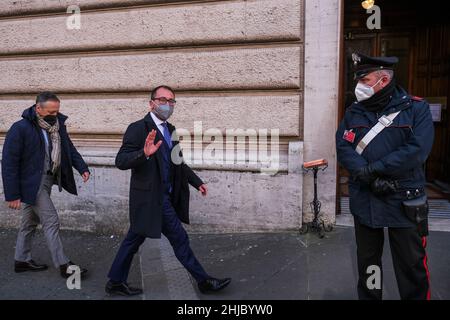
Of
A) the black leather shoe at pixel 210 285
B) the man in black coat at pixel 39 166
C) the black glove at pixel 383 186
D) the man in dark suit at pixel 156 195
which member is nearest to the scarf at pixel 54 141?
the man in black coat at pixel 39 166

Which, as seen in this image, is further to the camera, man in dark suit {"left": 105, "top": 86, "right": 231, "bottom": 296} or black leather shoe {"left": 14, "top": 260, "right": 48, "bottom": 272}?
black leather shoe {"left": 14, "top": 260, "right": 48, "bottom": 272}

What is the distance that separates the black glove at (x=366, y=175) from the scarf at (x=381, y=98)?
436 mm

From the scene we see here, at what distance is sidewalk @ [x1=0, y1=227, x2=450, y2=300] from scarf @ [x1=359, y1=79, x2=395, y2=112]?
1.60 metres

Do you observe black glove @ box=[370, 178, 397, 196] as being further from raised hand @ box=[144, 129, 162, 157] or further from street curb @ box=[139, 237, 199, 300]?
street curb @ box=[139, 237, 199, 300]

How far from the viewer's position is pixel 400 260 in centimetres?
289

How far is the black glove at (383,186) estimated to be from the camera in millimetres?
2811

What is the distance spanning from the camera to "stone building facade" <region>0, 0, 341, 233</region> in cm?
507

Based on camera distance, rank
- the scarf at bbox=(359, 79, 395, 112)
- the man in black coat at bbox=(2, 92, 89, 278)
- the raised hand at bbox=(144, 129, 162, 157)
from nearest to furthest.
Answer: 1. the scarf at bbox=(359, 79, 395, 112)
2. the raised hand at bbox=(144, 129, 162, 157)
3. the man in black coat at bbox=(2, 92, 89, 278)

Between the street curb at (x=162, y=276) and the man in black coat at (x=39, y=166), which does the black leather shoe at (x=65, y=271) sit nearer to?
the man in black coat at (x=39, y=166)

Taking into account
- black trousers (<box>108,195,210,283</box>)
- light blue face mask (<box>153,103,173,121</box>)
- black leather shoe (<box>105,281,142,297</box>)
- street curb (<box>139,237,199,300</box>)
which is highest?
light blue face mask (<box>153,103,173,121</box>)

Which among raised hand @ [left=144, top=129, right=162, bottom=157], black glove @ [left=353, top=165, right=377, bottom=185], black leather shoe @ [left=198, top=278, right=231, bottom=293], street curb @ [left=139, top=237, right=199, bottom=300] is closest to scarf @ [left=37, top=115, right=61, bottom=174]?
street curb @ [left=139, top=237, right=199, bottom=300]
